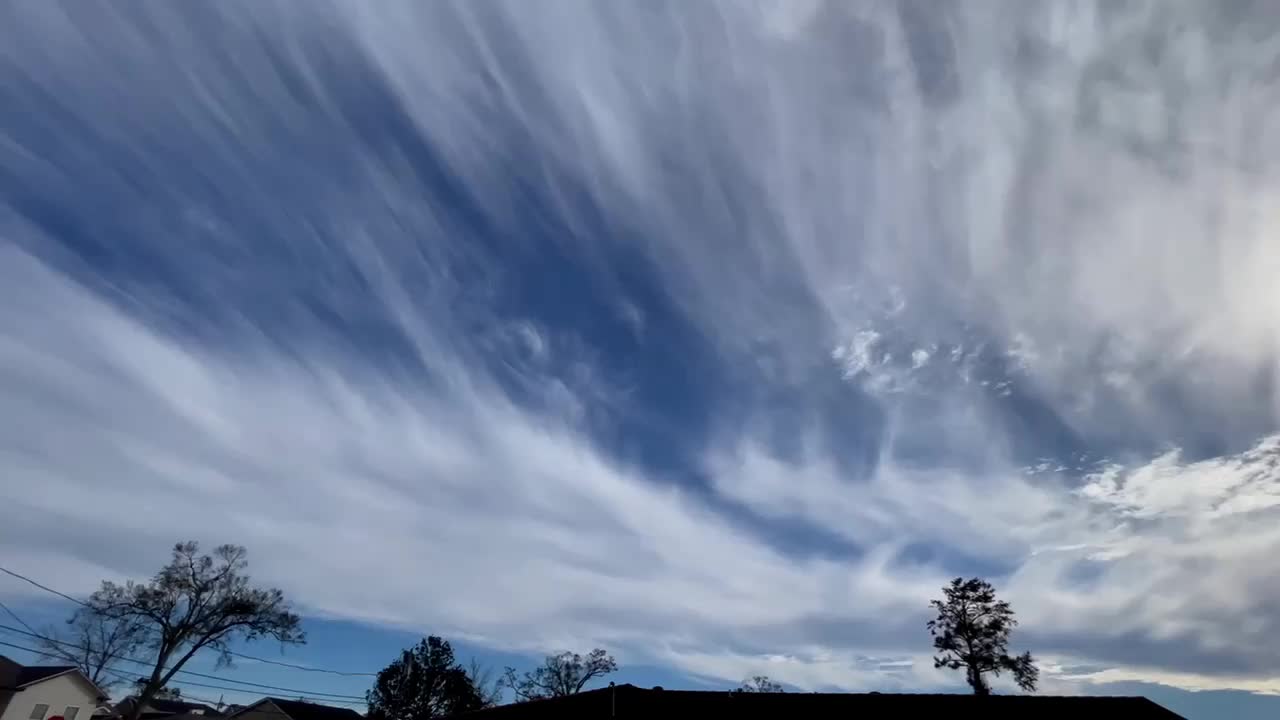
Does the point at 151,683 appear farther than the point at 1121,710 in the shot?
Yes

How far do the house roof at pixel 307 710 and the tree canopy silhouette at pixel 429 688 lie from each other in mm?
7107

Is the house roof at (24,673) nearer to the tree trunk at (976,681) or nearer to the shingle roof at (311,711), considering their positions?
the shingle roof at (311,711)

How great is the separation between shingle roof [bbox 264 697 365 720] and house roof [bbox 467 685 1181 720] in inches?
1961

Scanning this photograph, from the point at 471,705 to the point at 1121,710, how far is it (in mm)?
61174

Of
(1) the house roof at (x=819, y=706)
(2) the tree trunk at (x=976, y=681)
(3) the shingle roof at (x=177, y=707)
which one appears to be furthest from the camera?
(3) the shingle roof at (x=177, y=707)

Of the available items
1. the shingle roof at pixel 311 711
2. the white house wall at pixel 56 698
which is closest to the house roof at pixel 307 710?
the shingle roof at pixel 311 711

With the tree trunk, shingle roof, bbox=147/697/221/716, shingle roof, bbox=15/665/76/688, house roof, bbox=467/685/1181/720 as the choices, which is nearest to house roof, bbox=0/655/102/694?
shingle roof, bbox=15/665/76/688

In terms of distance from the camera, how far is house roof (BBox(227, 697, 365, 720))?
65556 mm

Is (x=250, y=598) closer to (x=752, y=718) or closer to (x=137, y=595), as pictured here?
(x=137, y=595)

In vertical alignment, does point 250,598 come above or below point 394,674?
above

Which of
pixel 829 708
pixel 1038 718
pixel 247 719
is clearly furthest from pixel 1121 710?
pixel 247 719

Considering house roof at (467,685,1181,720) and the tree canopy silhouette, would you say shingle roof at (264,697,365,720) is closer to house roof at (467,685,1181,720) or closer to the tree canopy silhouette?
the tree canopy silhouette

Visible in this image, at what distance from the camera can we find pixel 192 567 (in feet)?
157

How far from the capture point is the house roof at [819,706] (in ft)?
79.2
